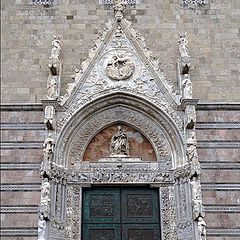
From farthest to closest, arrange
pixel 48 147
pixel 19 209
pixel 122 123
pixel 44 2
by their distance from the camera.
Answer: pixel 44 2 < pixel 122 123 < pixel 19 209 < pixel 48 147

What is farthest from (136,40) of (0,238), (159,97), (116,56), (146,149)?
(0,238)

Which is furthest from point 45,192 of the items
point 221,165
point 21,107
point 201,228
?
point 221,165

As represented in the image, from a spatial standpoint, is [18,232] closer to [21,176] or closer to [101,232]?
[21,176]

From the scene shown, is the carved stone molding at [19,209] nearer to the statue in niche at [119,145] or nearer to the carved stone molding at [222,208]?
the statue in niche at [119,145]

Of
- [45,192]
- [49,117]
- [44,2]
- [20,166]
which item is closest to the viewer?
[45,192]

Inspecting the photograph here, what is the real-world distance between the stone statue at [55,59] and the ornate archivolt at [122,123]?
0.06 ft

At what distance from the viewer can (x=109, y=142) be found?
10211mm

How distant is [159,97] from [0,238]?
401cm

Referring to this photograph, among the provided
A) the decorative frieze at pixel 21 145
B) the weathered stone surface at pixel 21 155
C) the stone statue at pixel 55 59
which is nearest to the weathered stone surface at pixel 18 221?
the weathered stone surface at pixel 21 155

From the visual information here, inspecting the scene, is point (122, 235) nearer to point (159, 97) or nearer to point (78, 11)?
point (159, 97)

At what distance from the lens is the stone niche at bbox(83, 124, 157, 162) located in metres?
10.1

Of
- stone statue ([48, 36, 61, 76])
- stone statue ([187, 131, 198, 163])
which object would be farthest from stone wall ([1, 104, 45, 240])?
stone statue ([187, 131, 198, 163])

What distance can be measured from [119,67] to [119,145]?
1593mm

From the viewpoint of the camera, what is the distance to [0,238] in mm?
9305
